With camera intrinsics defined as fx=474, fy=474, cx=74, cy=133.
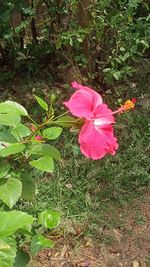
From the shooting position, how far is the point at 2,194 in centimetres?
121

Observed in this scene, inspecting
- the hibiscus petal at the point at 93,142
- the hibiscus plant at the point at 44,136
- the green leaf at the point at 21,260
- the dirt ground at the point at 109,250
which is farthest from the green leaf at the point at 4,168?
the dirt ground at the point at 109,250

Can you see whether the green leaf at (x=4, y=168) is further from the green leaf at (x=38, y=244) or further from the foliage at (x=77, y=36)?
the foliage at (x=77, y=36)

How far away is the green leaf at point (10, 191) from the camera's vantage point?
120 centimetres

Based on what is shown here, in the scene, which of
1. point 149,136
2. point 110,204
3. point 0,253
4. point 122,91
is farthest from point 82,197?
point 0,253

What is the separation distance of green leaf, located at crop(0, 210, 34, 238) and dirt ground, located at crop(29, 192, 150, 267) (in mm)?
1274

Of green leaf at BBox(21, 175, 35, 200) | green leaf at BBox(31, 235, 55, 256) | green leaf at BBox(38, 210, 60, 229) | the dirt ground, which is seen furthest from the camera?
the dirt ground

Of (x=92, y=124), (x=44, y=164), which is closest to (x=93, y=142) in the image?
(x=92, y=124)

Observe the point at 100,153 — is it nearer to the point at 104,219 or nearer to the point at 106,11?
the point at 104,219

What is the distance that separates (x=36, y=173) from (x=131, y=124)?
2.20ft

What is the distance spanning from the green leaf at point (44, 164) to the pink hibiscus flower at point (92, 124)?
0.37ft

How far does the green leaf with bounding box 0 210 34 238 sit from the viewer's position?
3.07 feet

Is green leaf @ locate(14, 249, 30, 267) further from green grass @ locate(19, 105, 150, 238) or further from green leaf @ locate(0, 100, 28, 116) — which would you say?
green grass @ locate(19, 105, 150, 238)

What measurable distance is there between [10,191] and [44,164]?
0.37 feet

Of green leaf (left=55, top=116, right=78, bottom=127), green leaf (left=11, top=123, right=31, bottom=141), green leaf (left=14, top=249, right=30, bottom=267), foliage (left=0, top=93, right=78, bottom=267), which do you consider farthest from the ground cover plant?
green leaf (left=55, top=116, right=78, bottom=127)
